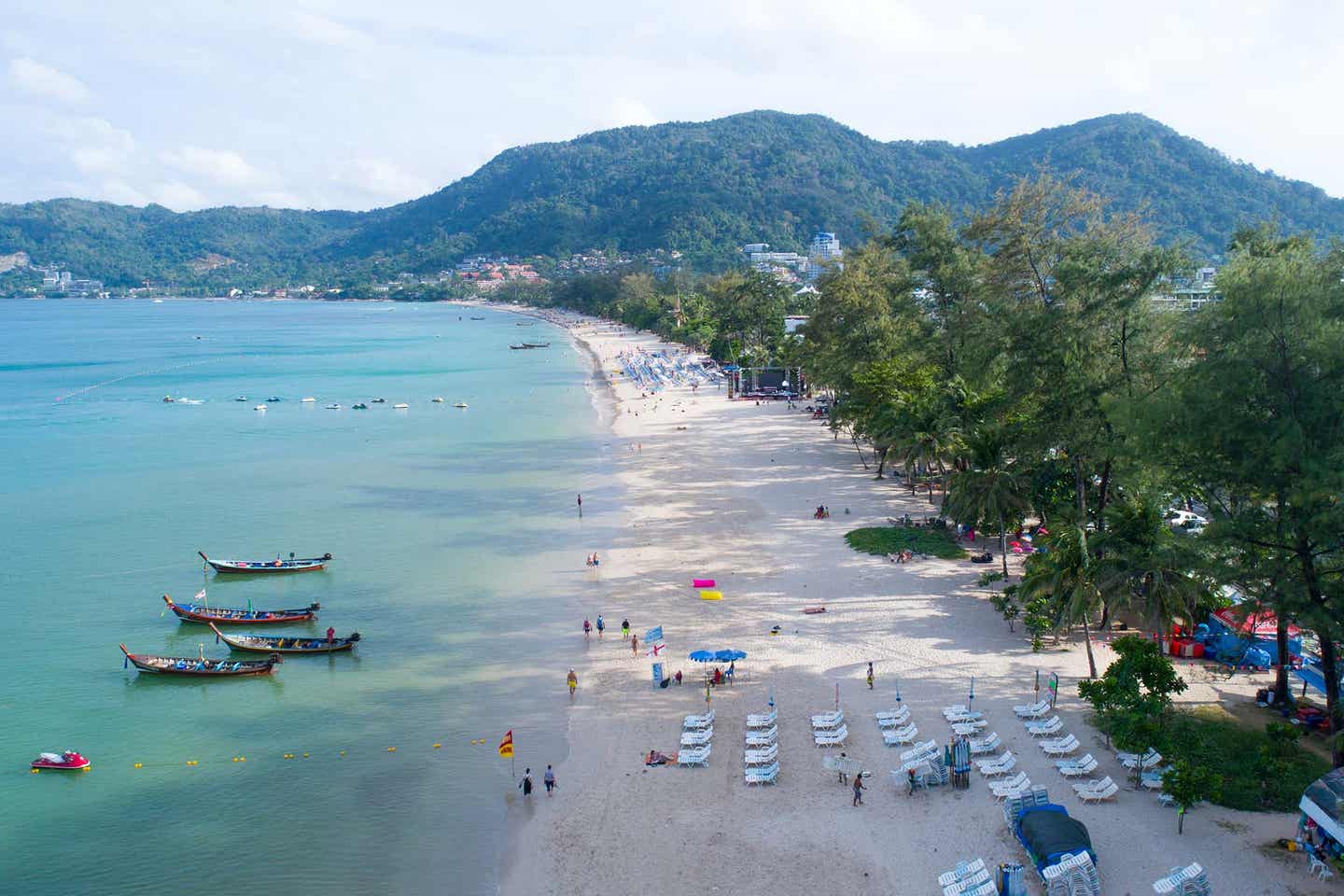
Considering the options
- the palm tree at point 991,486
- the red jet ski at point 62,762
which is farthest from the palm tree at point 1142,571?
the red jet ski at point 62,762

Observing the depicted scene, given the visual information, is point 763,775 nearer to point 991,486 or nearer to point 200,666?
point 991,486

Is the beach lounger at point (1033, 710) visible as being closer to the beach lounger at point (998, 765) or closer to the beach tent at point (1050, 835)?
the beach lounger at point (998, 765)

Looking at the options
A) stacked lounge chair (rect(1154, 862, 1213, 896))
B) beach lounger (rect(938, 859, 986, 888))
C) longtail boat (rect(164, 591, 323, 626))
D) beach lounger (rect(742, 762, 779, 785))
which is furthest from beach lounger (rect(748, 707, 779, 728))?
longtail boat (rect(164, 591, 323, 626))

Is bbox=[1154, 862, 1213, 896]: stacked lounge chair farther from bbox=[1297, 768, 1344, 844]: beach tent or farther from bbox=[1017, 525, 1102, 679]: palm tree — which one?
bbox=[1017, 525, 1102, 679]: palm tree

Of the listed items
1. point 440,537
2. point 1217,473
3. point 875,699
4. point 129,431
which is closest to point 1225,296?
point 1217,473

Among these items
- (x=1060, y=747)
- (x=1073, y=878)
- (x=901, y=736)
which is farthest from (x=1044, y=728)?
(x=1073, y=878)
